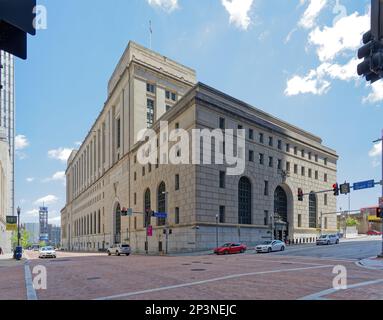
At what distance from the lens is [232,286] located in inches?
546

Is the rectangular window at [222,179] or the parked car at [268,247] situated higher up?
the rectangular window at [222,179]

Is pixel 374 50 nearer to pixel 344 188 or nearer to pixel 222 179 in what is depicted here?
pixel 344 188

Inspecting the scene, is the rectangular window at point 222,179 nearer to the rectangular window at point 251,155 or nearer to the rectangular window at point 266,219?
the rectangular window at point 251,155

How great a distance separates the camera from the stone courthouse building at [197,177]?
5366 centimetres

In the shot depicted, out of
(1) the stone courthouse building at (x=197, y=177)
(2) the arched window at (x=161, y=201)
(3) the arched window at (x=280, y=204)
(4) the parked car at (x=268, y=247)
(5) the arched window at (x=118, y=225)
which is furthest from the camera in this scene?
(5) the arched window at (x=118, y=225)

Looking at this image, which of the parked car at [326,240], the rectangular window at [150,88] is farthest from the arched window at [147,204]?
the parked car at [326,240]

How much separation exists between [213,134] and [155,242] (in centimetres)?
2190

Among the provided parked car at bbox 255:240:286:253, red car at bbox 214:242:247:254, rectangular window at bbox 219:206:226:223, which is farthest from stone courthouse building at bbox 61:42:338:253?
parked car at bbox 255:240:286:253

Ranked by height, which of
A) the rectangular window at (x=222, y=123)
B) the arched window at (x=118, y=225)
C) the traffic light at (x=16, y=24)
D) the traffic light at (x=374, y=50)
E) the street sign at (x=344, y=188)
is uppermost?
the rectangular window at (x=222, y=123)

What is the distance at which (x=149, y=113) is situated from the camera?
8081 centimetres

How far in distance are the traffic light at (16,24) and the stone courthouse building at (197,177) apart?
48039 mm

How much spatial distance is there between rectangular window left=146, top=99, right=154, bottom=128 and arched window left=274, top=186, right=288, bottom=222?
31.0 m
